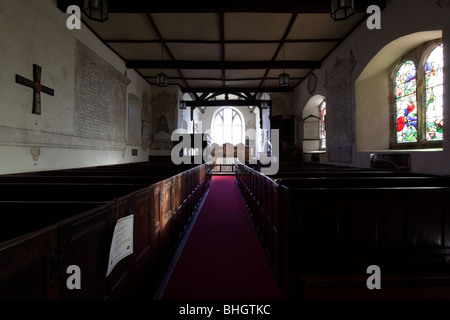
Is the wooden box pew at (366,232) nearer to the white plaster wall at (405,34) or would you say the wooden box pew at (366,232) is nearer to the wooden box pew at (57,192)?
the wooden box pew at (57,192)

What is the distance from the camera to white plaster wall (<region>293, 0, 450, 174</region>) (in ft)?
9.93

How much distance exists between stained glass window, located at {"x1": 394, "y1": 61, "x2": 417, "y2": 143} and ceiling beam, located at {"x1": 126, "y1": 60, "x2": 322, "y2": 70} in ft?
8.37

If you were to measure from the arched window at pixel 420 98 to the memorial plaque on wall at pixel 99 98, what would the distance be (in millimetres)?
6216

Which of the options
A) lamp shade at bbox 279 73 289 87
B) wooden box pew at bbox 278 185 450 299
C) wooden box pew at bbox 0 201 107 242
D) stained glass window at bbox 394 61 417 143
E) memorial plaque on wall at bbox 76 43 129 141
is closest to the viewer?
wooden box pew at bbox 0 201 107 242

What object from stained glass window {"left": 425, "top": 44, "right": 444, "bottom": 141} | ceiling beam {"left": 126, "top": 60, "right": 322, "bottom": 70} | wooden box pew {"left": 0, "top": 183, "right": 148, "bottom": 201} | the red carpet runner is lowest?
the red carpet runner

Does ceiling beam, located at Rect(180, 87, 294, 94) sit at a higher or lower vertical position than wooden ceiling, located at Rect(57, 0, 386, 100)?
higher

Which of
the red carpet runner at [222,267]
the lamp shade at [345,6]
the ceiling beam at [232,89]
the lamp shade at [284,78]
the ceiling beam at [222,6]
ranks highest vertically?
the ceiling beam at [232,89]

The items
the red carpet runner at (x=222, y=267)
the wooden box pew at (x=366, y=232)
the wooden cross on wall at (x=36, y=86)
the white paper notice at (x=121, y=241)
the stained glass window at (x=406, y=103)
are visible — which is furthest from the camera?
the stained glass window at (x=406, y=103)

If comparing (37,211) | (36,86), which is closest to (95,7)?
(36,86)

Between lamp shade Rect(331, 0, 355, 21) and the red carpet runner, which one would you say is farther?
lamp shade Rect(331, 0, 355, 21)

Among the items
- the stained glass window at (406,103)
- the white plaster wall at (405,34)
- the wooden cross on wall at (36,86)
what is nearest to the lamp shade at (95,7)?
the wooden cross on wall at (36,86)

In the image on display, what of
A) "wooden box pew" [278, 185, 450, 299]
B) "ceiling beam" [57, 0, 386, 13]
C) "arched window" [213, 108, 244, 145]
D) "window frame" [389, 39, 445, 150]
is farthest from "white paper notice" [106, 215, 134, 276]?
"arched window" [213, 108, 244, 145]

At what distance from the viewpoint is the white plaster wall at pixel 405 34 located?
A: 3025 mm

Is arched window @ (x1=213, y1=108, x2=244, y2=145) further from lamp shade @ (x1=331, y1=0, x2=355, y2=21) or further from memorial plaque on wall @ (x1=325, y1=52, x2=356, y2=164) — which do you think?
lamp shade @ (x1=331, y1=0, x2=355, y2=21)
